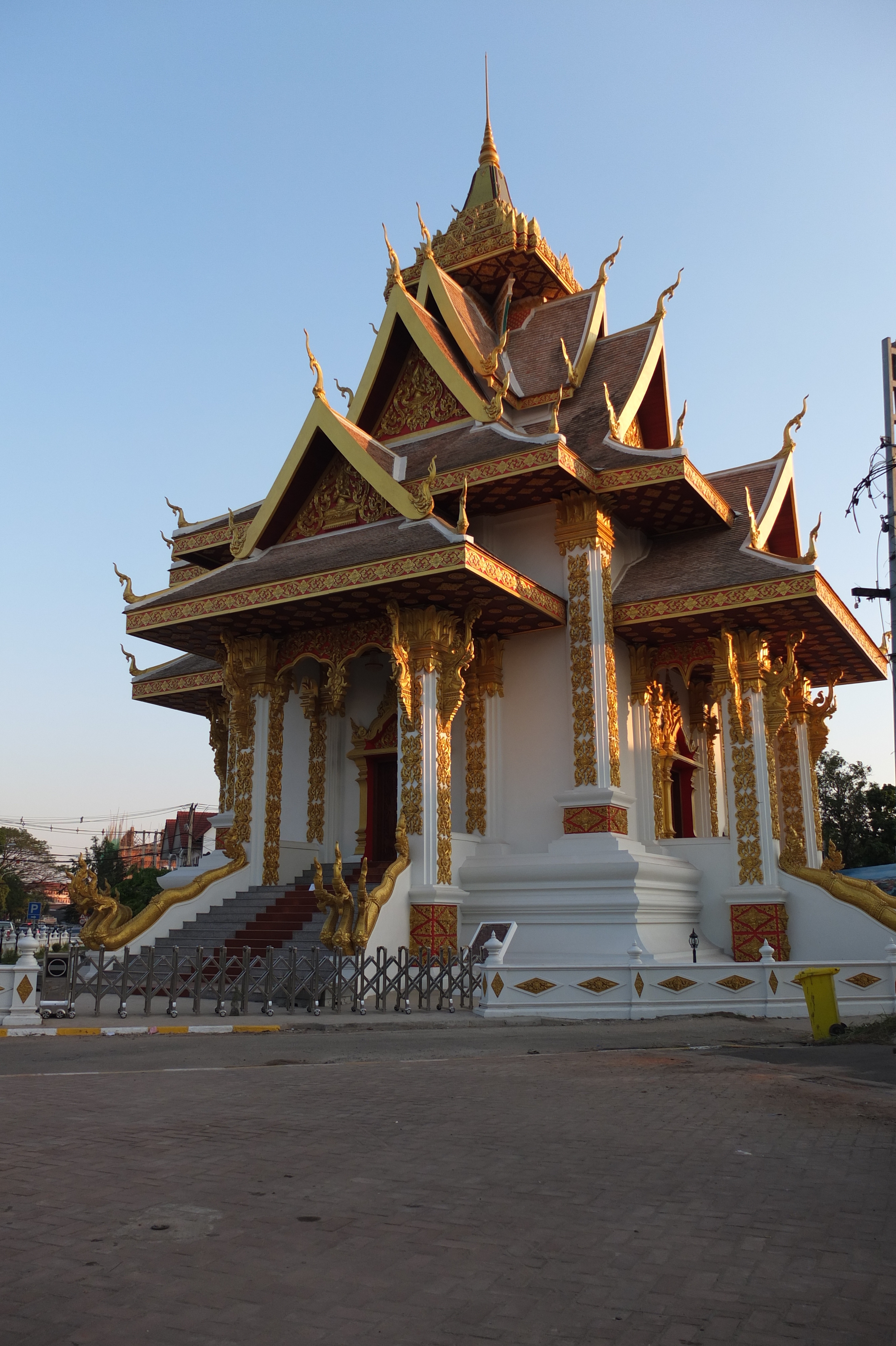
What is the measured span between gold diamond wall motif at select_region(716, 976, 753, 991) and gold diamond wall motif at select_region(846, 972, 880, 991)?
3.98 feet

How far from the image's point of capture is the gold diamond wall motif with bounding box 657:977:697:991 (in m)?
12.0

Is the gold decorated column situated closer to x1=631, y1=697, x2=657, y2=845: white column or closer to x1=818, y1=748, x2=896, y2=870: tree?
x1=631, y1=697, x2=657, y2=845: white column

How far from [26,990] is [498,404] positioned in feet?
34.4

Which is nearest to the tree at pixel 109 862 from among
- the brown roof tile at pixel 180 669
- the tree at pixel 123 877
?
the tree at pixel 123 877

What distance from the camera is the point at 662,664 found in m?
16.8

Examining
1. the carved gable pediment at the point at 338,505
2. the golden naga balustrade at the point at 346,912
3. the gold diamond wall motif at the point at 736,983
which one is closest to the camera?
the golden naga balustrade at the point at 346,912

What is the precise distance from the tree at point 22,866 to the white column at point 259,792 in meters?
41.6

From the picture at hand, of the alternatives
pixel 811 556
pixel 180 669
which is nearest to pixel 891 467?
pixel 811 556

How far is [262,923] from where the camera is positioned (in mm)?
14195

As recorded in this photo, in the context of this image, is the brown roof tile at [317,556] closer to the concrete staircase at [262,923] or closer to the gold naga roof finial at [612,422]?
the gold naga roof finial at [612,422]

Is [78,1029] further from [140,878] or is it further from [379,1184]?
[140,878]

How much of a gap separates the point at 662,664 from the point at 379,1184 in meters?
13.3

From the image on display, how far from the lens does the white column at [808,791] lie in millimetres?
19281

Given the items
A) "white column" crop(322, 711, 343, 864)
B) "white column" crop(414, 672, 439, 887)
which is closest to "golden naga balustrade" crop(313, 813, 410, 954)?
"white column" crop(414, 672, 439, 887)
